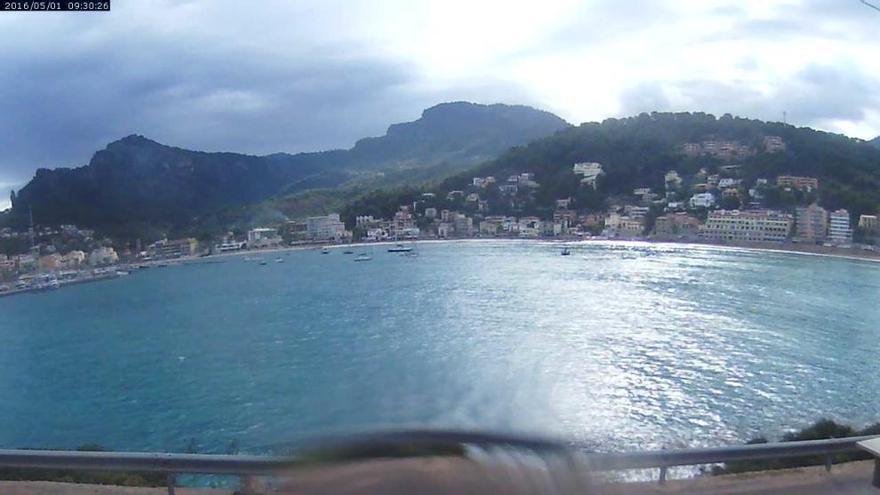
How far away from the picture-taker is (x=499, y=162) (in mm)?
47938

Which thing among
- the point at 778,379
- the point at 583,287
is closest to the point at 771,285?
the point at 583,287

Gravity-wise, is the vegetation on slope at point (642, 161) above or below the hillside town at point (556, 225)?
above

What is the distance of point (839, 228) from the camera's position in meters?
26.5

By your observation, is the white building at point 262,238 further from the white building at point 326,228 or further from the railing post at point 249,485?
the railing post at point 249,485

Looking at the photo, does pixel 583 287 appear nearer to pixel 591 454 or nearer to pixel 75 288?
pixel 75 288

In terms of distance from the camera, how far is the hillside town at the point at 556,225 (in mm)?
23484

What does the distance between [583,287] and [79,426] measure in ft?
57.1

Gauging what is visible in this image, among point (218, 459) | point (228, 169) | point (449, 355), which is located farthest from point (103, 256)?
point (218, 459)

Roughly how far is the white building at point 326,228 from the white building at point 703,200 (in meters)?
21.4

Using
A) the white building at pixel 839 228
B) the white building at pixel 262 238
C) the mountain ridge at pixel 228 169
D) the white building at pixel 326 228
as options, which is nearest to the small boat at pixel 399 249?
the white building at pixel 326 228

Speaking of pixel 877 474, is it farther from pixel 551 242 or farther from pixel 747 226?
pixel 551 242

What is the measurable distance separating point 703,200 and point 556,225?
10884mm

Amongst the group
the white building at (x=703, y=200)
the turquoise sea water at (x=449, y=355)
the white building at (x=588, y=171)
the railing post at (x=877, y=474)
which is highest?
the white building at (x=588, y=171)

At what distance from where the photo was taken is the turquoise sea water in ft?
8.99
